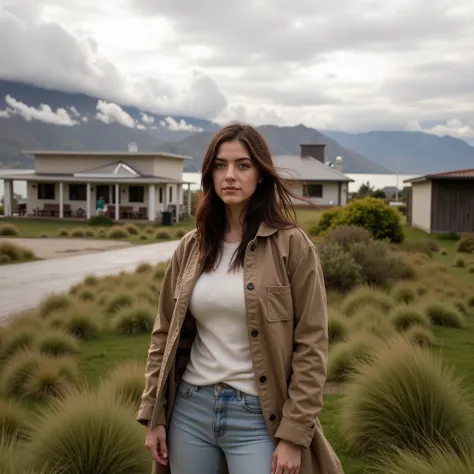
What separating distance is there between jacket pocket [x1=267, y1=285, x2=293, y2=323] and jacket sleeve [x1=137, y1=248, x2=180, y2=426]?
1.81ft

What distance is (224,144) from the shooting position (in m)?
3.02

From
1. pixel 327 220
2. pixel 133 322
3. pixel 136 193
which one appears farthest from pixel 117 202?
pixel 133 322

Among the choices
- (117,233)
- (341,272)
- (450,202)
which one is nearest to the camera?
Result: (341,272)

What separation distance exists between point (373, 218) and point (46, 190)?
26541 mm

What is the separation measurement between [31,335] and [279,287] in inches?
269

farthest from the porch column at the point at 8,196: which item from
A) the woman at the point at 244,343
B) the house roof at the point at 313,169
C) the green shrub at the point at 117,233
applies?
the woman at the point at 244,343

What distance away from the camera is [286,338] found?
2.83 metres

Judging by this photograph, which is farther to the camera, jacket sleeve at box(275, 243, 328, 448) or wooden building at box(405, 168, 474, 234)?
wooden building at box(405, 168, 474, 234)

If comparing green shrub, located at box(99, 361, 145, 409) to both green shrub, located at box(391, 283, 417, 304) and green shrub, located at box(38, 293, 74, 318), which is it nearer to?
green shrub, located at box(38, 293, 74, 318)

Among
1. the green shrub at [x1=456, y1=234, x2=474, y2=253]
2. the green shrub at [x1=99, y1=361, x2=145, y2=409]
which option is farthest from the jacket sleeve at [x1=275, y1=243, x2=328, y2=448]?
the green shrub at [x1=456, y1=234, x2=474, y2=253]

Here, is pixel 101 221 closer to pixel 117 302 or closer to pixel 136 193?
pixel 136 193

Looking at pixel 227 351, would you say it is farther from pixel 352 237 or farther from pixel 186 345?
pixel 352 237

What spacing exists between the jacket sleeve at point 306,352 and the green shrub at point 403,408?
2.43 m

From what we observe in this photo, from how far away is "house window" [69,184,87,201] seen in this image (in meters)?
45.6
